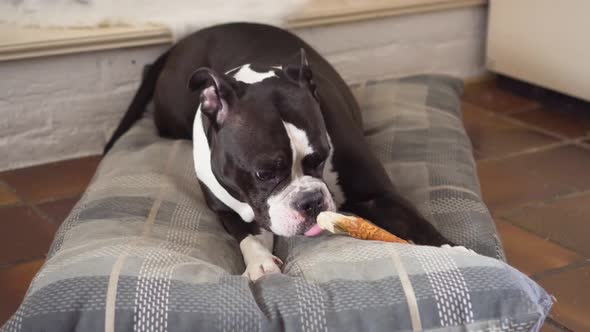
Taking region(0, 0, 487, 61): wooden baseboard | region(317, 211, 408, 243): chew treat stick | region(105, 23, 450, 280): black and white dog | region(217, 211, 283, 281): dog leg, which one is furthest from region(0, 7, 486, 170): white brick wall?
region(317, 211, 408, 243): chew treat stick

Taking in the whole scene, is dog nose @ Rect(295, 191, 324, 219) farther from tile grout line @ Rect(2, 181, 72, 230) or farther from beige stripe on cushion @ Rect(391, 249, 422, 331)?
tile grout line @ Rect(2, 181, 72, 230)

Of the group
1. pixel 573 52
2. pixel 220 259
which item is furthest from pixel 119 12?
pixel 573 52

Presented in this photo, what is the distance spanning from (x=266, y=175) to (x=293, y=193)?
0.24 ft

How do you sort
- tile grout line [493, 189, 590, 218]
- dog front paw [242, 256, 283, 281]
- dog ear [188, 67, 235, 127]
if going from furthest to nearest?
1. tile grout line [493, 189, 590, 218]
2. dog ear [188, 67, 235, 127]
3. dog front paw [242, 256, 283, 281]

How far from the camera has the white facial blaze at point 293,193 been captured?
5.63ft

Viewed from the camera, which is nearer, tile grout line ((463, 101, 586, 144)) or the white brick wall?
the white brick wall

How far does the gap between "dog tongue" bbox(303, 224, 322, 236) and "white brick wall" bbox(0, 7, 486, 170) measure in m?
1.39

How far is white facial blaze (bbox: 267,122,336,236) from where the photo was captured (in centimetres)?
172

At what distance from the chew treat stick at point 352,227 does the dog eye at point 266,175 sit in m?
0.14

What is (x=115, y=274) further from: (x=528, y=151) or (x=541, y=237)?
(x=528, y=151)

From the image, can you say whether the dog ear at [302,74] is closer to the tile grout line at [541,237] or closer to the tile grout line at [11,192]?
the tile grout line at [541,237]

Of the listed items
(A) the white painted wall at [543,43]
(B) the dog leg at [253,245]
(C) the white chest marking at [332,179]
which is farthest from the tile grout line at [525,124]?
(B) the dog leg at [253,245]

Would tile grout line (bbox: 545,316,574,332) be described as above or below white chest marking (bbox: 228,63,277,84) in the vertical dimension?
below

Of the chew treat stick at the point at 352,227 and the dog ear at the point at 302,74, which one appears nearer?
the chew treat stick at the point at 352,227
